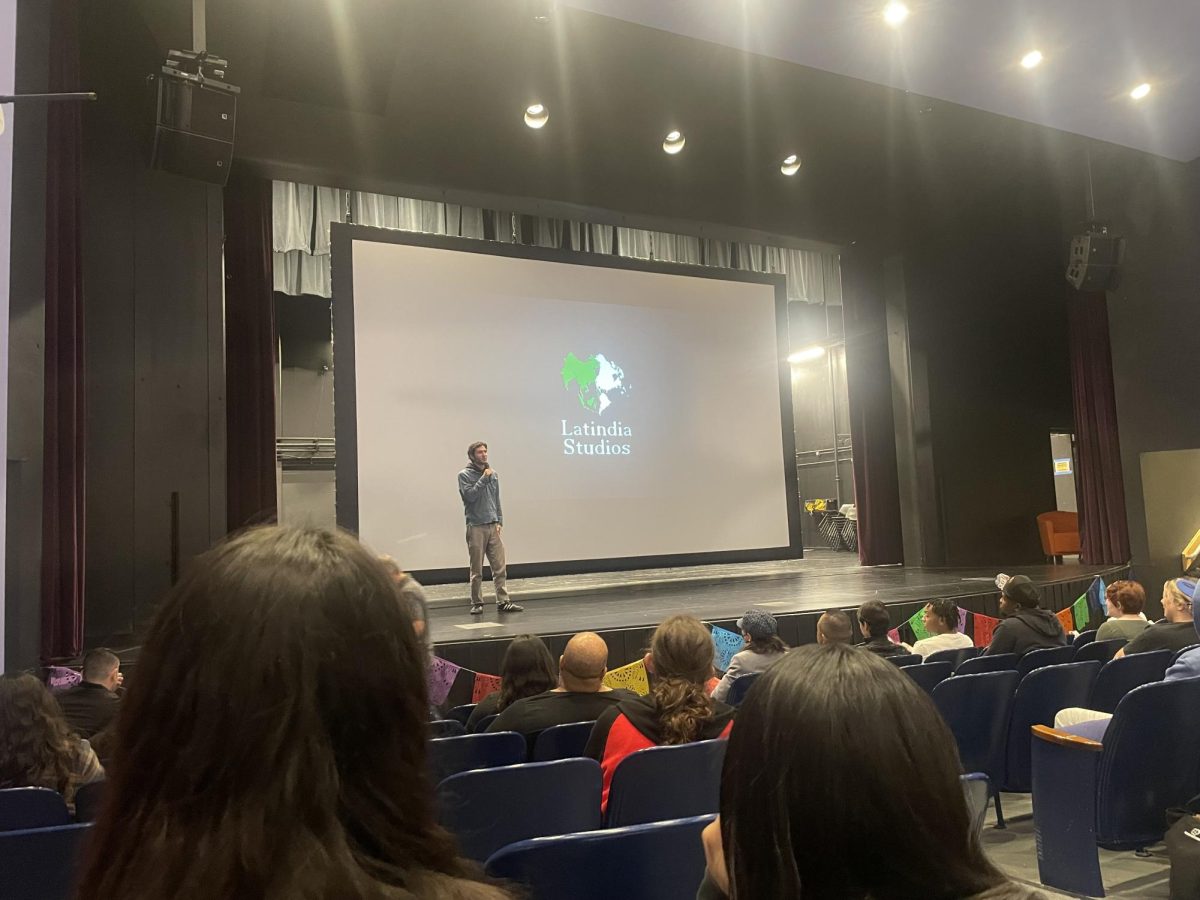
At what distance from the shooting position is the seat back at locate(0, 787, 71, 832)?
5.98 feet

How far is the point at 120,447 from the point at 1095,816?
5890 millimetres

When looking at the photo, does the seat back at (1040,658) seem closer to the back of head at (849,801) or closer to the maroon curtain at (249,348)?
the back of head at (849,801)

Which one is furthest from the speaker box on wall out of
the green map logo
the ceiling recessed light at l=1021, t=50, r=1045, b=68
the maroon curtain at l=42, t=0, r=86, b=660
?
the ceiling recessed light at l=1021, t=50, r=1045, b=68

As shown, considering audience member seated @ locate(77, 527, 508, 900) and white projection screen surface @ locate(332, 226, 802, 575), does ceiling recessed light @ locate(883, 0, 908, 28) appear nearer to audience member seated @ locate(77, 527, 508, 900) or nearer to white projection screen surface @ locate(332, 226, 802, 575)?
white projection screen surface @ locate(332, 226, 802, 575)

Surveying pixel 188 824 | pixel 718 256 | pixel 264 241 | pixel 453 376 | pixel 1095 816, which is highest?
pixel 718 256

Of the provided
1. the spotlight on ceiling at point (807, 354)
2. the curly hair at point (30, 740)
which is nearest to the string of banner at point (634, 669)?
the curly hair at point (30, 740)

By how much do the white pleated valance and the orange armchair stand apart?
3.83 m

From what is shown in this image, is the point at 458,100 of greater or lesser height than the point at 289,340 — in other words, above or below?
above

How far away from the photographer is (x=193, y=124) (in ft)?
16.6

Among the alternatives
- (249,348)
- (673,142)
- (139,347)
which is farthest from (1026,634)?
(249,348)

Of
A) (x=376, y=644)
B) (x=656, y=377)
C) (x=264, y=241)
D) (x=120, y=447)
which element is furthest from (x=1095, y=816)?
(x=264, y=241)

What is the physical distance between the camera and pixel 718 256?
34.6 ft

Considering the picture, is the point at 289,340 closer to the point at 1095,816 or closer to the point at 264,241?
the point at 264,241

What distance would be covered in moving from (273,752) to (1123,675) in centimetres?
328
